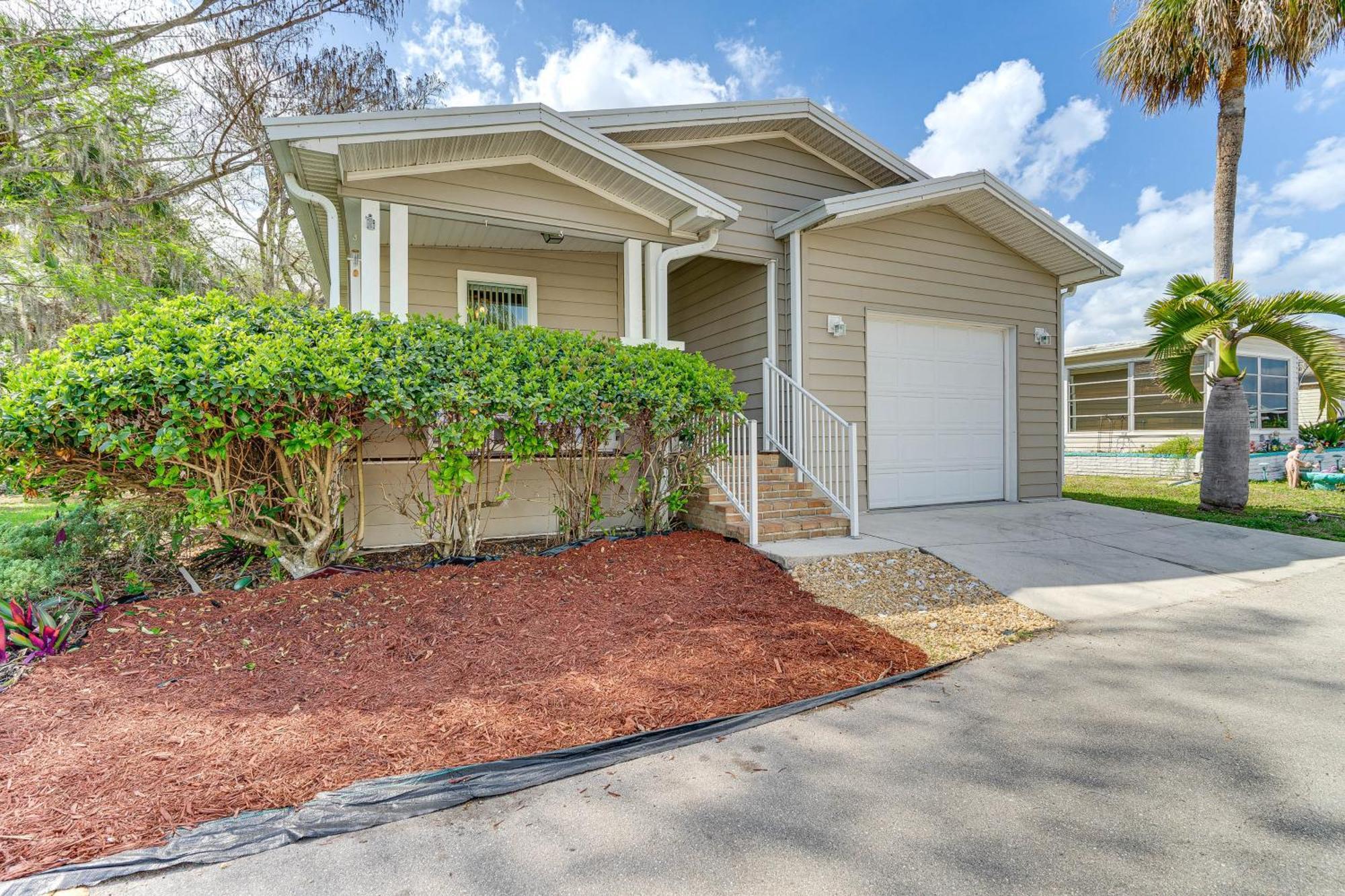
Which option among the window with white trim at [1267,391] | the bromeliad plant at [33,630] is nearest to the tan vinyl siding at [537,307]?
the bromeliad plant at [33,630]

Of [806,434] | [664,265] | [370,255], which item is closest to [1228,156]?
[806,434]

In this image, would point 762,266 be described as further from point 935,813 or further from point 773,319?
point 935,813

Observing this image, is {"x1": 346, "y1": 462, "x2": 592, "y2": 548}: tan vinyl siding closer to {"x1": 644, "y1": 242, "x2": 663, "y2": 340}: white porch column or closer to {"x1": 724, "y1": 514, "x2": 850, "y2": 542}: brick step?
{"x1": 724, "y1": 514, "x2": 850, "y2": 542}: brick step

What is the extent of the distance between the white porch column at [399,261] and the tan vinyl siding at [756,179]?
9.65ft

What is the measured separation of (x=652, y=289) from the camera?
622 cm

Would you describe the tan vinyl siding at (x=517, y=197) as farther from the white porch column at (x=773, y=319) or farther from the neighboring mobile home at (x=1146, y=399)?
the neighboring mobile home at (x=1146, y=399)

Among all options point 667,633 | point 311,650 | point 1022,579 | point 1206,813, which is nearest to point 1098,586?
point 1022,579

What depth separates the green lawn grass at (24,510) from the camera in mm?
5922

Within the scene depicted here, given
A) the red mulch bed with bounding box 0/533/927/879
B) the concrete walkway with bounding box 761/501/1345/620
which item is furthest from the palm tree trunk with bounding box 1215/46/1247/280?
the red mulch bed with bounding box 0/533/927/879

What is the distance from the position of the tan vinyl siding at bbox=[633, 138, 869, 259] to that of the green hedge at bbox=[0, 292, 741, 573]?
2716 mm

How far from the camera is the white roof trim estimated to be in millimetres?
4430

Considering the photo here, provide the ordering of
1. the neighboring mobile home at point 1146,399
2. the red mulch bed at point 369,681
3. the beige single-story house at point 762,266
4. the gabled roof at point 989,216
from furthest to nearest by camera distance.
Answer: the neighboring mobile home at point 1146,399
the gabled roof at point 989,216
the beige single-story house at point 762,266
the red mulch bed at point 369,681

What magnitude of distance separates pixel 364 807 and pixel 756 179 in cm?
708

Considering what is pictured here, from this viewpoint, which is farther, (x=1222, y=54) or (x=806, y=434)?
(x=1222, y=54)
